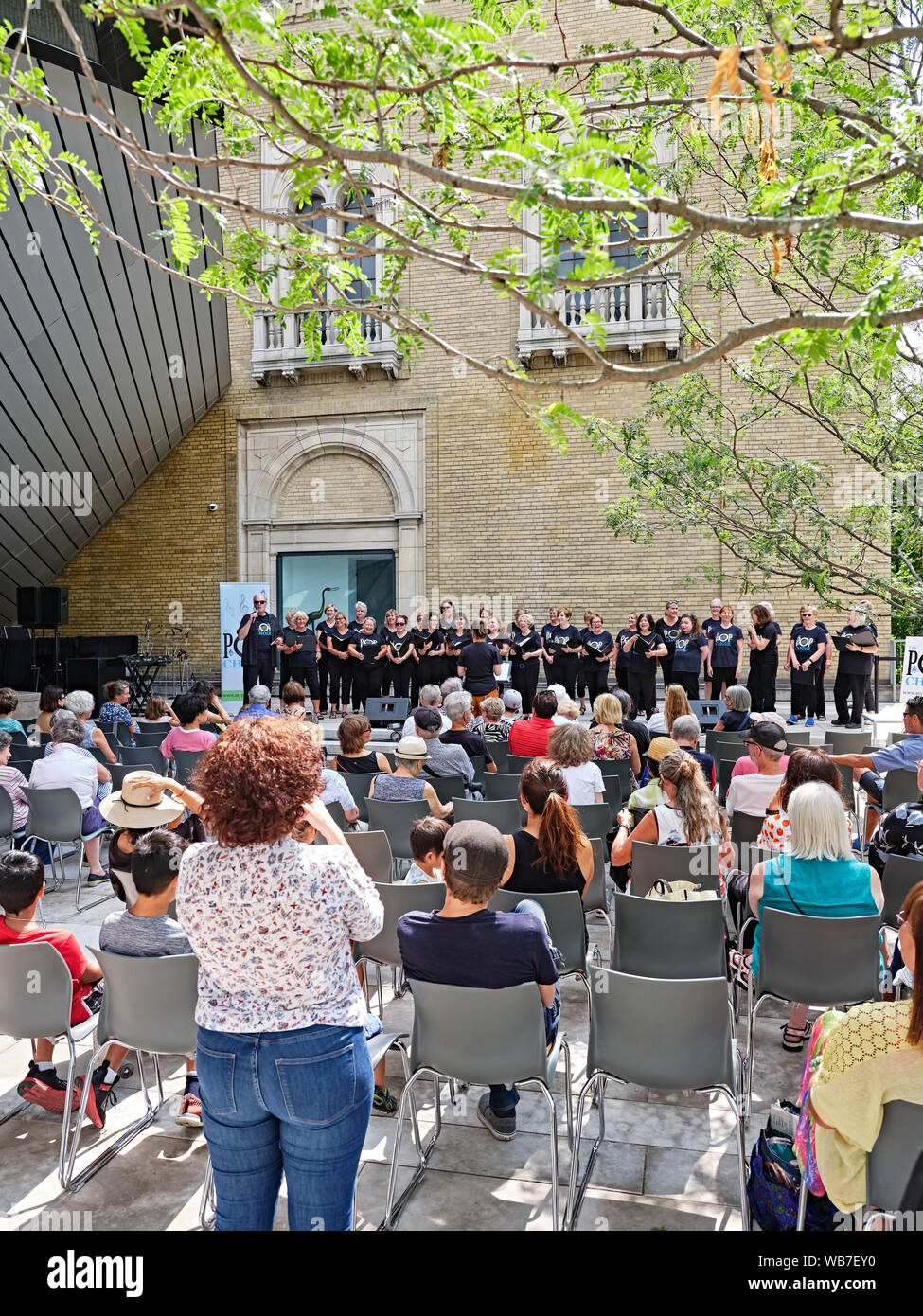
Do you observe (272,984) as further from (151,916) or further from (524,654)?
(524,654)

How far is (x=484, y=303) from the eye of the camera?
47.7 ft

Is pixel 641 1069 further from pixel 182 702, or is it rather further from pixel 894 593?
pixel 894 593

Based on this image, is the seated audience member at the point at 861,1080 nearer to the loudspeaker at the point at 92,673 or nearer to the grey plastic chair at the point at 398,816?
the grey plastic chair at the point at 398,816

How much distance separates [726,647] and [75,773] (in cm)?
831

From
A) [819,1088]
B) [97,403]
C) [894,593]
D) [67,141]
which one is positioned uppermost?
[67,141]

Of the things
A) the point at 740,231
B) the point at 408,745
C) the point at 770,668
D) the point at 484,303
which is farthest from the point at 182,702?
the point at 484,303

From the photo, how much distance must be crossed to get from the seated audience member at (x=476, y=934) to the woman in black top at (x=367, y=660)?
379 inches

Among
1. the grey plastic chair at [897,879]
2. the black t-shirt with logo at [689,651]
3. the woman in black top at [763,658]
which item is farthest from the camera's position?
the black t-shirt with logo at [689,651]

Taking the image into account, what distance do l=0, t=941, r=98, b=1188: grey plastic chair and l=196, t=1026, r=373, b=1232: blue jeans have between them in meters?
1.30

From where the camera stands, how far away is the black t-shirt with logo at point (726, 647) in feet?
37.6

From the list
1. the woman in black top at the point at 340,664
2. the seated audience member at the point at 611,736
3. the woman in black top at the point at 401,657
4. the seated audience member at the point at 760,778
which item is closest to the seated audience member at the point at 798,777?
the seated audience member at the point at 760,778

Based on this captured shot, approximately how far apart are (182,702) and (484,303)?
10564 millimetres

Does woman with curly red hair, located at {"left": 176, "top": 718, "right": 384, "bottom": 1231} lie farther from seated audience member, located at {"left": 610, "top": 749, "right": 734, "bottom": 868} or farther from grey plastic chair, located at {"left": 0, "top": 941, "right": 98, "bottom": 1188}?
seated audience member, located at {"left": 610, "top": 749, "right": 734, "bottom": 868}

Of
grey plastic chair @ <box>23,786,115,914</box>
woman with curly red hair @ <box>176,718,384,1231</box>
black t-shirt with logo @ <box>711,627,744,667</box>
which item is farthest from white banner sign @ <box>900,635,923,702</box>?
woman with curly red hair @ <box>176,718,384,1231</box>
